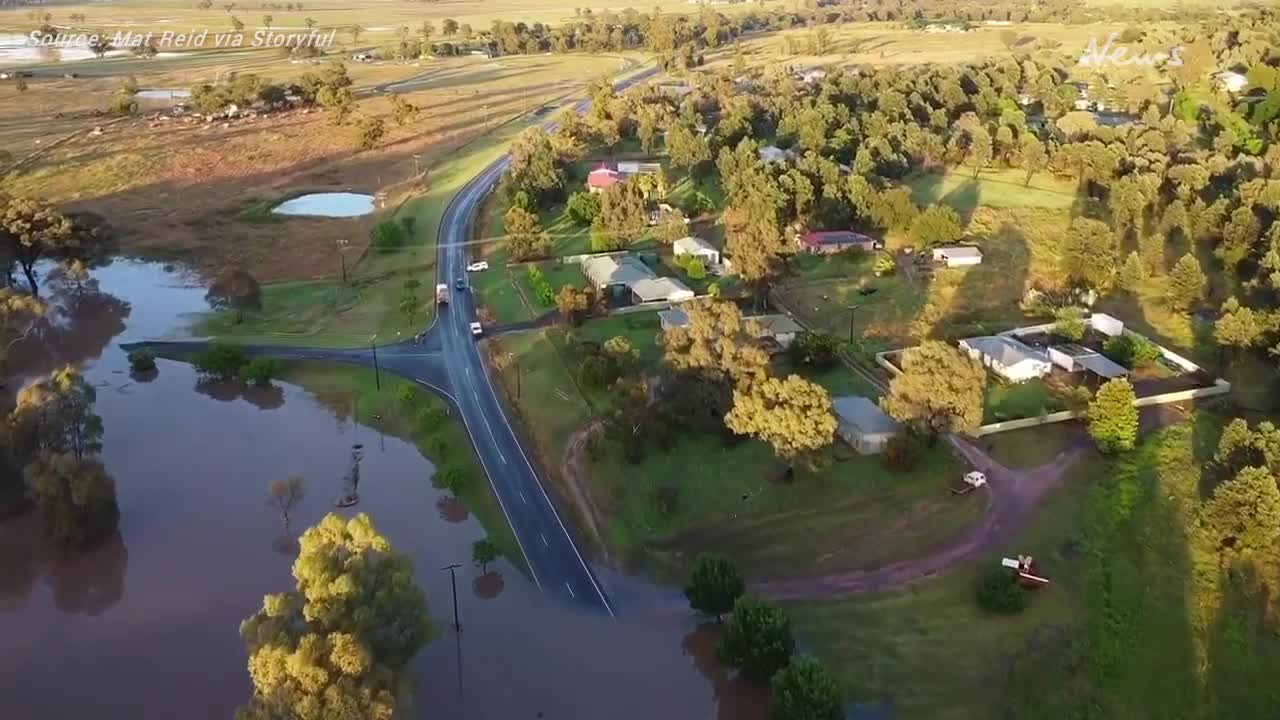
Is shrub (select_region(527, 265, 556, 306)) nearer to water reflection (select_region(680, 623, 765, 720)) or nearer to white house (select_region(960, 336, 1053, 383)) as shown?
white house (select_region(960, 336, 1053, 383))

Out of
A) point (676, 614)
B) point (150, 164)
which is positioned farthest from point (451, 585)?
point (150, 164)

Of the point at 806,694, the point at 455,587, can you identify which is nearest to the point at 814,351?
the point at 455,587

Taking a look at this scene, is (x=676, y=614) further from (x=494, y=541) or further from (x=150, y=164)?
(x=150, y=164)

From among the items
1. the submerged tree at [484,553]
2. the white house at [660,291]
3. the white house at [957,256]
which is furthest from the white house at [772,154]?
the submerged tree at [484,553]

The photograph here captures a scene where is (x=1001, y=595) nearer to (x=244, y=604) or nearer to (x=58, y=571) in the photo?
(x=244, y=604)

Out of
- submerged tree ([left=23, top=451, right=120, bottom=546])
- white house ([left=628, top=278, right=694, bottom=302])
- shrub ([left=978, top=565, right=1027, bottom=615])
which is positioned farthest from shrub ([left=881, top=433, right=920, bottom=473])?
submerged tree ([left=23, top=451, right=120, bottom=546])

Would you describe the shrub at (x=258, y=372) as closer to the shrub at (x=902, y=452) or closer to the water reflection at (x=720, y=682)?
the water reflection at (x=720, y=682)

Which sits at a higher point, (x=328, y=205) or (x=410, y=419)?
(x=328, y=205)
